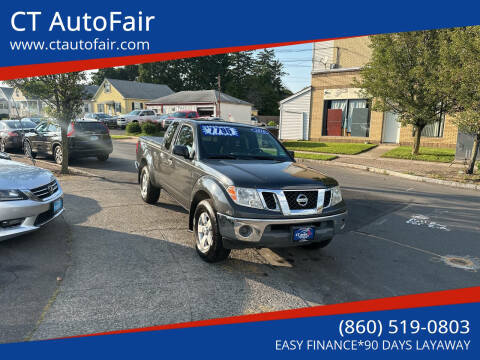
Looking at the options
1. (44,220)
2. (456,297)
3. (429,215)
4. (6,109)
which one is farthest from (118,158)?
(6,109)

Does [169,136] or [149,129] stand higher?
[169,136]

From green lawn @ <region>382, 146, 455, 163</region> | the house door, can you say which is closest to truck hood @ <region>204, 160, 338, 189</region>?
green lawn @ <region>382, 146, 455, 163</region>

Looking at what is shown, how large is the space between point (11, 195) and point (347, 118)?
71.1 ft

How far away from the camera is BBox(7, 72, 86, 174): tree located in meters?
9.67

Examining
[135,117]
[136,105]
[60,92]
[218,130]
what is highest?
[136,105]

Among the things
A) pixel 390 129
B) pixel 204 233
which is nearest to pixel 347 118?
pixel 390 129

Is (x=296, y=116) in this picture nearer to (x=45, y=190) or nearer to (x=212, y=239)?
(x=45, y=190)

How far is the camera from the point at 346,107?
23.3m

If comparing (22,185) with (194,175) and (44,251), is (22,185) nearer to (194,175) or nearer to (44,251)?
(44,251)

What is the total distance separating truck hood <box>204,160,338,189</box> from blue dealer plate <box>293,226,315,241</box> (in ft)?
1.63

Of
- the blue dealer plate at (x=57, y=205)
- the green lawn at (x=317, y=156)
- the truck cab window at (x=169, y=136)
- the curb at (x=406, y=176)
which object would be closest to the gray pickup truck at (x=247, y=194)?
the truck cab window at (x=169, y=136)

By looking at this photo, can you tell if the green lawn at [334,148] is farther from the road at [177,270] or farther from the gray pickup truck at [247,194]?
the gray pickup truck at [247,194]

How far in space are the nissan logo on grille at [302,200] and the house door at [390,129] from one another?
19.4 metres

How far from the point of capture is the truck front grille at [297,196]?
411 centimetres
